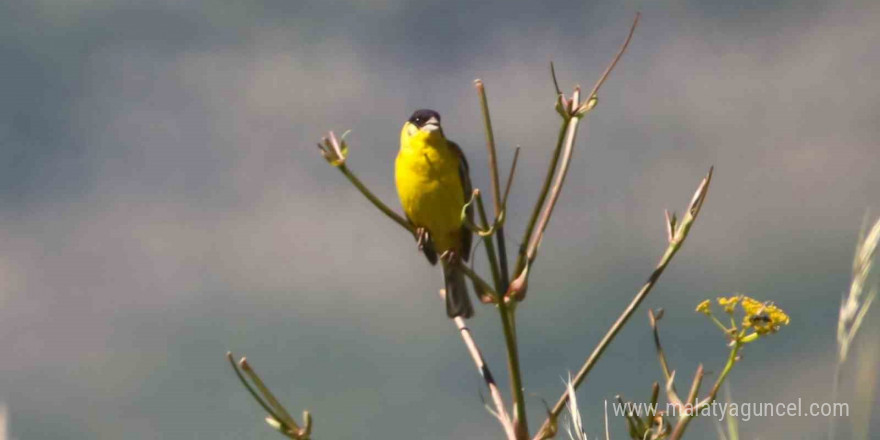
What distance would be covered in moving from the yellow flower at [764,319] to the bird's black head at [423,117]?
3.80 metres

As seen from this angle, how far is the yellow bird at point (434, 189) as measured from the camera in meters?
5.97

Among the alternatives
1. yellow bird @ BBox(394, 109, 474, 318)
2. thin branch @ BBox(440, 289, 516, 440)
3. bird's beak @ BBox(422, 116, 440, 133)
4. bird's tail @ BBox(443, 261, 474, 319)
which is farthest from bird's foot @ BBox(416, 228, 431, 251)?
thin branch @ BBox(440, 289, 516, 440)

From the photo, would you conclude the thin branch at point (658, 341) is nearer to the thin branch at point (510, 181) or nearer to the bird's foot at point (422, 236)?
the thin branch at point (510, 181)

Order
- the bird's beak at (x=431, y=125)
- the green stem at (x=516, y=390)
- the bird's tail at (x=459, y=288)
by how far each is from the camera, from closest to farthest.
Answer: the green stem at (x=516, y=390) → the bird's tail at (x=459, y=288) → the bird's beak at (x=431, y=125)

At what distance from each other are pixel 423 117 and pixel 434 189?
69 centimetres

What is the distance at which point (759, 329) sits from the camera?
2.86 meters

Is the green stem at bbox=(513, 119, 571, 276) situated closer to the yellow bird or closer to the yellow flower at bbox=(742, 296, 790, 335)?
the yellow flower at bbox=(742, 296, 790, 335)

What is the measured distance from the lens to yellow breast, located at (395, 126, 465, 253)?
5969 millimetres

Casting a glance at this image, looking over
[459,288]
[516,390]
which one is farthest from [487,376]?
[459,288]

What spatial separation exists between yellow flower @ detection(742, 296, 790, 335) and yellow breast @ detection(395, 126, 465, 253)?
3090 millimetres

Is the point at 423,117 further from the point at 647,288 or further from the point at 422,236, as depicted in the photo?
the point at 647,288

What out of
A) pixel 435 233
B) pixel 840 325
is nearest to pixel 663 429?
pixel 840 325

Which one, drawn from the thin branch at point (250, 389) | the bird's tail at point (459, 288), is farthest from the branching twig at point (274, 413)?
the bird's tail at point (459, 288)

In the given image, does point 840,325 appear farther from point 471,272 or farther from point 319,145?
point 319,145
